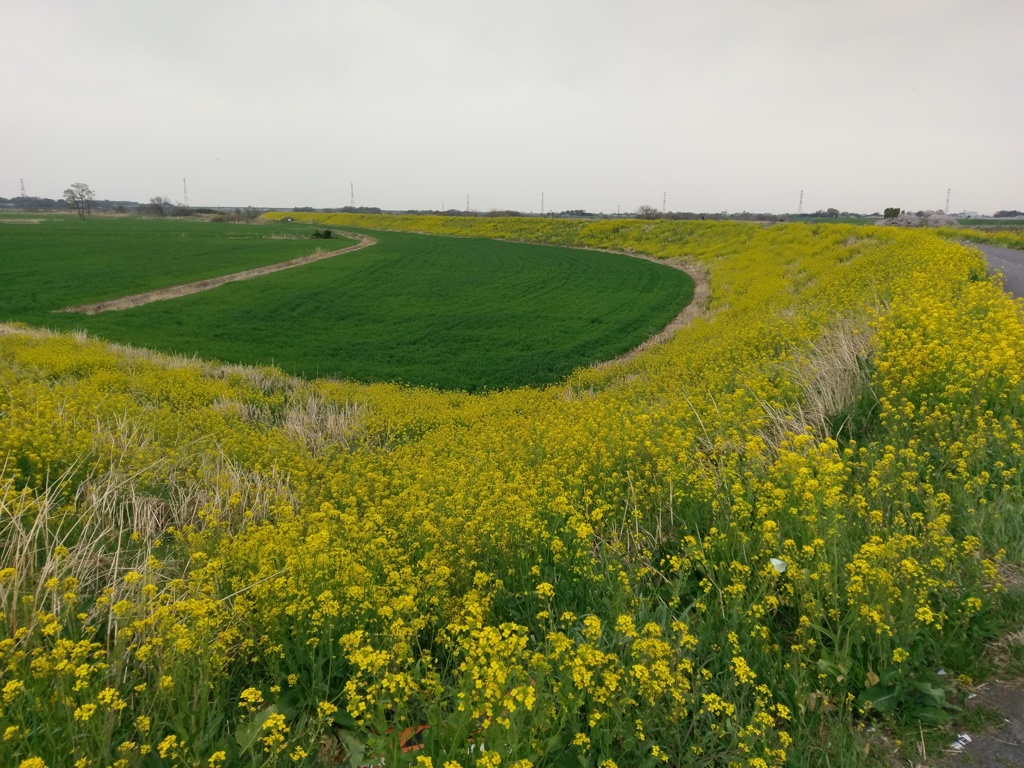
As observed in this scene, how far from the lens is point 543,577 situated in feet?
12.3

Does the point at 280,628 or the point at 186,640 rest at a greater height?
the point at 186,640

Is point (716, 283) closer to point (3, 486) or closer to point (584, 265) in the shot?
point (584, 265)

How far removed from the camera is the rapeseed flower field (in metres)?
2.45

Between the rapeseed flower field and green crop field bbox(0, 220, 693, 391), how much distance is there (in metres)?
9.70

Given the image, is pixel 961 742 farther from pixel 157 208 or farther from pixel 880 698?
pixel 157 208

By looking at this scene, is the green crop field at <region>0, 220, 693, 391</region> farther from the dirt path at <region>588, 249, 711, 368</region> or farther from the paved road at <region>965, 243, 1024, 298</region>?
the paved road at <region>965, 243, 1024, 298</region>

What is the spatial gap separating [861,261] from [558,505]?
18093 millimetres

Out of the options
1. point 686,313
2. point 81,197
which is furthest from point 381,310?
point 81,197

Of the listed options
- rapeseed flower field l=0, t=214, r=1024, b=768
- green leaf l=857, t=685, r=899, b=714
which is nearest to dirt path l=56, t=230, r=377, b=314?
rapeseed flower field l=0, t=214, r=1024, b=768

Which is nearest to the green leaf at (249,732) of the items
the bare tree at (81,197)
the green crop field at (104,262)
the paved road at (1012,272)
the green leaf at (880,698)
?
the green leaf at (880,698)

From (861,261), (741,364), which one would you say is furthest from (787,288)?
(741,364)

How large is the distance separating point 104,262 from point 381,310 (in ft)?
75.4

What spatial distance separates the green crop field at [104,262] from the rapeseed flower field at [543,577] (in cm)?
2012

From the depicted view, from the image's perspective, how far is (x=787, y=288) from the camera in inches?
771
